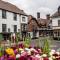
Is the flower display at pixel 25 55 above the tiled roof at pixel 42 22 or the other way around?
the other way around

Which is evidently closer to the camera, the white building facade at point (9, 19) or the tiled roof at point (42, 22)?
the white building facade at point (9, 19)

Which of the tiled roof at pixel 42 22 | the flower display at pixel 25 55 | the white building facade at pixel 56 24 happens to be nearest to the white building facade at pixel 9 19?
the white building facade at pixel 56 24

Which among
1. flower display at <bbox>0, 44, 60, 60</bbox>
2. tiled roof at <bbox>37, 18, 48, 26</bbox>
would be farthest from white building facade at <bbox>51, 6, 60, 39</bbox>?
flower display at <bbox>0, 44, 60, 60</bbox>

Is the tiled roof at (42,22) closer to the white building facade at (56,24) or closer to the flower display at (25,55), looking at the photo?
the white building facade at (56,24)

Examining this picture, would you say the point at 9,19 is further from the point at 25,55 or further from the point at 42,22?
the point at 25,55

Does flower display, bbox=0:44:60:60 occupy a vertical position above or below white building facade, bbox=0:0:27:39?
below

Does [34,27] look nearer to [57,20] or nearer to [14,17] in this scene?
[57,20]

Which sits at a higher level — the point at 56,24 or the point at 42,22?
the point at 42,22

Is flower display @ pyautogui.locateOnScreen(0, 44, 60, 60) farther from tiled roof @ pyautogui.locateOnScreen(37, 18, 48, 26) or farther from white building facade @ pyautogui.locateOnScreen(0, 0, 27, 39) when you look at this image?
tiled roof @ pyautogui.locateOnScreen(37, 18, 48, 26)

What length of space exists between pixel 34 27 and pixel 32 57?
7119 centimetres

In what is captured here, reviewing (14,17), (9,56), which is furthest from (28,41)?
(14,17)

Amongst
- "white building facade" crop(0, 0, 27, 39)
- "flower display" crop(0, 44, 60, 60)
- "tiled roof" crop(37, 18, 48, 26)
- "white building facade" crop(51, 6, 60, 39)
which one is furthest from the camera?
"tiled roof" crop(37, 18, 48, 26)

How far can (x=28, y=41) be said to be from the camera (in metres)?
3.81


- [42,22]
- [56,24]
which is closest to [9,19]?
[56,24]
